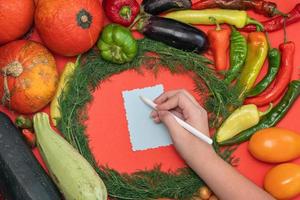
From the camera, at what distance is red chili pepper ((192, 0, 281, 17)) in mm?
1559

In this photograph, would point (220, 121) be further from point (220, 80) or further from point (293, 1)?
point (293, 1)

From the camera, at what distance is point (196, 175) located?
145cm

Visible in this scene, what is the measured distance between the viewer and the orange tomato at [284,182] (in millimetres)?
1389

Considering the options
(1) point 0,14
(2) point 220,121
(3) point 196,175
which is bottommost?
(3) point 196,175

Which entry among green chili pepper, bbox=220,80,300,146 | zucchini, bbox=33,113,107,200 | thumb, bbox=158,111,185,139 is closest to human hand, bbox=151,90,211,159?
thumb, bbox=158,111,185,139

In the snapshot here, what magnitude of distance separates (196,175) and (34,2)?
26.5 inches

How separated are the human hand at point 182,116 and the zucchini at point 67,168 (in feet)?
0.78

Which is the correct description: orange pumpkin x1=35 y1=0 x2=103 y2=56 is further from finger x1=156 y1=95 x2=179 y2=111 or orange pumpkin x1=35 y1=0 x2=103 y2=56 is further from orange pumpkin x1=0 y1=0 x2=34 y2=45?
finger x1=156 y1=95 x2=179 y2=111

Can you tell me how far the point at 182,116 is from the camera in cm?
145

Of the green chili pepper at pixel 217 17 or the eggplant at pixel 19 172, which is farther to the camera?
the green chili pepper at pixel 217 17

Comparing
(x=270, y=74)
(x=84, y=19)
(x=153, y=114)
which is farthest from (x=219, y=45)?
(x=84, y=19)

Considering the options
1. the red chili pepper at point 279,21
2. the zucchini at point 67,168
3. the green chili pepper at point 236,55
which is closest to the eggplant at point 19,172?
the zucchini at point 67,168

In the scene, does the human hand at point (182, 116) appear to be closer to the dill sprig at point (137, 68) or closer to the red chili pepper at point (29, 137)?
the dill sprig at point (137, 68)

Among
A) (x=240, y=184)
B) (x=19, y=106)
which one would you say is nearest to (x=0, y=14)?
(x=19, y=106)
